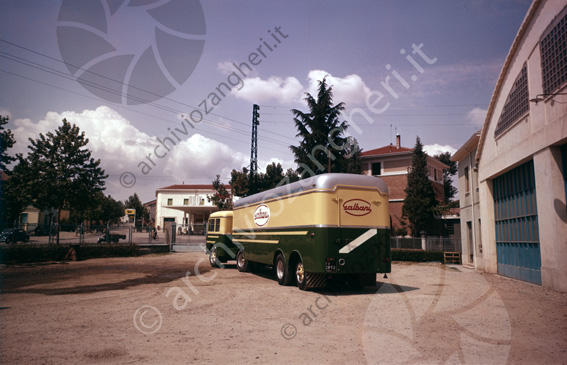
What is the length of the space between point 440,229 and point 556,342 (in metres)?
30.2

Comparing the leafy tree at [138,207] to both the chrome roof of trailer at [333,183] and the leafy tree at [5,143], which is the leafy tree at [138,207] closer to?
the leafy tree at [5,143]

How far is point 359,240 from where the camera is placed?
1053 centimetres

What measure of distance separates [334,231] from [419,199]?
81.5 feet

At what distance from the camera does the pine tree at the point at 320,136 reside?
3353 centimetres

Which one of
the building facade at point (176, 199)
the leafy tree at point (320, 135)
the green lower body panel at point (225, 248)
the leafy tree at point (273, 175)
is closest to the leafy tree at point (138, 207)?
the building facade at point (176, 199)

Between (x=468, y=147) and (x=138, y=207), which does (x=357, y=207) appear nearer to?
(x=468, y=147)

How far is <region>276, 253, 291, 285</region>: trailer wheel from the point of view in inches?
464

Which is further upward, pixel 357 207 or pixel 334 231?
pixel 357 207

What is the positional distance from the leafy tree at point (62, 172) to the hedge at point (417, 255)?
20844 millimetres

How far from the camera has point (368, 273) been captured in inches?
433

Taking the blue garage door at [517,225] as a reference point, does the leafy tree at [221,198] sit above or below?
above

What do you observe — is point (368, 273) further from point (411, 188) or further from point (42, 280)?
point (411, 188)

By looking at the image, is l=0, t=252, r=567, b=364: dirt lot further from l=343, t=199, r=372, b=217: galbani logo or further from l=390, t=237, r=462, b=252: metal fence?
l=390, t=237, r=462, b=252: metal fence

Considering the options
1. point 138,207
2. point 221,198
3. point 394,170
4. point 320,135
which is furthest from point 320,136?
point 138,207
